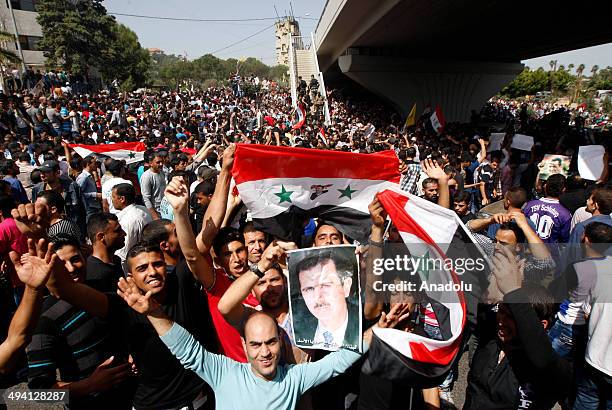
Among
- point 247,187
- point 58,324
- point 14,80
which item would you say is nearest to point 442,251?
point 247,187

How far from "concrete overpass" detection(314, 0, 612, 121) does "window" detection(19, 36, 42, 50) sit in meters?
30.9

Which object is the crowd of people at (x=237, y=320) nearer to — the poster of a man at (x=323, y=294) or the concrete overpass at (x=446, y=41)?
the poster of a man at (x=323, y=294)

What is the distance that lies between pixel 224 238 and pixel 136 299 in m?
1.13

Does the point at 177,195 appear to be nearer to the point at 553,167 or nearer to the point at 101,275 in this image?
the point at 101,275

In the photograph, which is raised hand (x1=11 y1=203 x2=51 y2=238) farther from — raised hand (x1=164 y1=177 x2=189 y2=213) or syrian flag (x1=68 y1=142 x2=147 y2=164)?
syrian flag (x1=68 y1=142 x2=147 y2=164)

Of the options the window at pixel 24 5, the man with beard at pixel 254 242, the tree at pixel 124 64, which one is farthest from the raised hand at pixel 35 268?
the window at pixel 24 5

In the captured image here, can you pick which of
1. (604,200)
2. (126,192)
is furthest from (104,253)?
(604,200)

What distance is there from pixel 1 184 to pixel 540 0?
17.7m

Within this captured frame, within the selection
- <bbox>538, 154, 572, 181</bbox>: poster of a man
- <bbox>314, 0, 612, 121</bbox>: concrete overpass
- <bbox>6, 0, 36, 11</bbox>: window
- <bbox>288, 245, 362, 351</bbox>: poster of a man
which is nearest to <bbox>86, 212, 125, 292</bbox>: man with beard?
<bbox>288, 245, 362, 351</bbox>: poster of a man

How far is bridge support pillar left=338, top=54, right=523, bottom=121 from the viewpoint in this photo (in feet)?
88.5

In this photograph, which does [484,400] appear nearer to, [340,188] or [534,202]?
[340,188]

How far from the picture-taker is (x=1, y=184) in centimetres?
491

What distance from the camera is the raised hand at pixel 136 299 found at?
2.21m

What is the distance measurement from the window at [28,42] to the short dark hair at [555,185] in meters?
50.1
